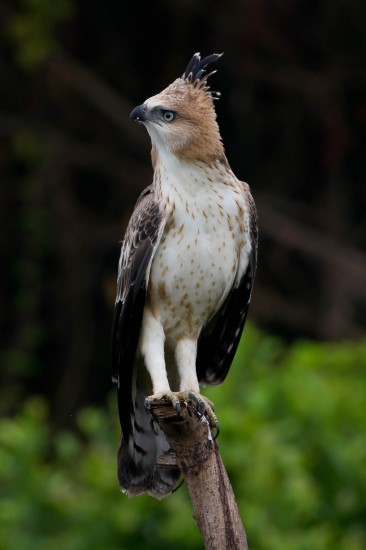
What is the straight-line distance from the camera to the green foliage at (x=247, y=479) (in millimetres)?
7227

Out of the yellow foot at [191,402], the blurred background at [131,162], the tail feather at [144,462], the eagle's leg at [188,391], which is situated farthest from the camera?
the blurred background at [131,162]

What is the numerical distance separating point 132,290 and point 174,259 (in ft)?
0.68

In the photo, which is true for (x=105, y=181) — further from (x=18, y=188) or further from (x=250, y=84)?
(x=250, y=84)

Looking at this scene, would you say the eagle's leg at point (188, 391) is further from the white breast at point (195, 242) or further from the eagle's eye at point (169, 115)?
the eagle's eye at point (169, 115)

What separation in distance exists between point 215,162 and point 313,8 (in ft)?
19.8

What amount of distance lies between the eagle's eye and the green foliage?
7.39 feet

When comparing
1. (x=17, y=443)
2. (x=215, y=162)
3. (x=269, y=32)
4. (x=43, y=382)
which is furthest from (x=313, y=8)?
(x=215, y=162)

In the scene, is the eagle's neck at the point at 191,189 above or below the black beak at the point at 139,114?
below

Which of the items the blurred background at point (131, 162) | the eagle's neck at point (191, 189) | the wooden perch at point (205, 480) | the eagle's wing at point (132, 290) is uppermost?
the blurred background at point (131, 162)

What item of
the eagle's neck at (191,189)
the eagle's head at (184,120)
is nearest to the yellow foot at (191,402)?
the eagle's neck at (191,189)

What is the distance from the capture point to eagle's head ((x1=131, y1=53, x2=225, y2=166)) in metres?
5.53

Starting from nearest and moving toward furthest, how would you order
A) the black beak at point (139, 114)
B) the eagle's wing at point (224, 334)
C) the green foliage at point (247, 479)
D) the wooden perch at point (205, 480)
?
1. the wooden perch at point (205, 480)
2. the black beak at point (139, 114)
3. the eagle's wing at point (224, 334)
4. the green foliage at point (247, 479)

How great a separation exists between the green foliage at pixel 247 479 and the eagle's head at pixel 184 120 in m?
2.13

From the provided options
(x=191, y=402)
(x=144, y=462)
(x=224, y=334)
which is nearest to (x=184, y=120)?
(x=224, y=334)
